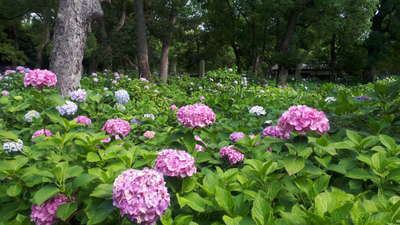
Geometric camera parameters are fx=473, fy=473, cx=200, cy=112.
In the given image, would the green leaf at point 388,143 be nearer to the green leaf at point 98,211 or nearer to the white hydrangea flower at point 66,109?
the green leaf at point 98,211

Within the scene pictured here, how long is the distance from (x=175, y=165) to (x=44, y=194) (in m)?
0.55

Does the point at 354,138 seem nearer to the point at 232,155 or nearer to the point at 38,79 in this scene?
the point at 232,155

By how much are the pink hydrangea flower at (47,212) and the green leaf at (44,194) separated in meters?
0.04

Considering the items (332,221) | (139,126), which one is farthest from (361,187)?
(139,126)

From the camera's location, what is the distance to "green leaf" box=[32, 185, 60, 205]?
74.6 inches

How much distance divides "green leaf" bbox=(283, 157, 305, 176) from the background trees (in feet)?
47.6

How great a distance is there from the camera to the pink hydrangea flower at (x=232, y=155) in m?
2.67

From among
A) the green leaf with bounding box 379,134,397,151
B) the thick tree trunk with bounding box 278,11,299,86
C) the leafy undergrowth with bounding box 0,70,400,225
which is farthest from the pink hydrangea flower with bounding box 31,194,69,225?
the thick tree trunk with bounding box 278,11,299,86

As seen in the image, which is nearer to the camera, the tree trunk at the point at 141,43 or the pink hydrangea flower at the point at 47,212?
the pink hydrangea flower at the point at 47,212

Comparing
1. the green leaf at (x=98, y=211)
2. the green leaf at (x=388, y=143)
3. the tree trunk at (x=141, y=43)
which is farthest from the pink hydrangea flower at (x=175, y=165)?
the tree trunk at (x=141, y=43)

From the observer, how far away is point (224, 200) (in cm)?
188

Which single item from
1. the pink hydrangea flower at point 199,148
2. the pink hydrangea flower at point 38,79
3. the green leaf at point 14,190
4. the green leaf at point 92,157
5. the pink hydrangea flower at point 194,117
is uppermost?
the pink hydrangea flower at point 38,79

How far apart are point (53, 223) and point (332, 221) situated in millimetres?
1140

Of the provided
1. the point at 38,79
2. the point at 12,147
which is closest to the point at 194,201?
the point at 12,147
